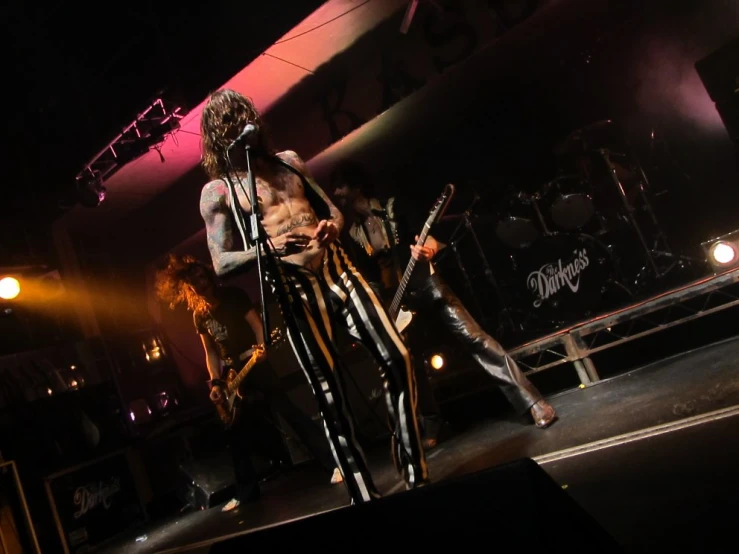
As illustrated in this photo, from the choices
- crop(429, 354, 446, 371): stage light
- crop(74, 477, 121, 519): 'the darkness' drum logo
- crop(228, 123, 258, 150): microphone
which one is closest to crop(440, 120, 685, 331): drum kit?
crop(429, 354, 446, 371): stage light

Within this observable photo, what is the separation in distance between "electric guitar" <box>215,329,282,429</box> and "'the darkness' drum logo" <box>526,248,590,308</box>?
2.88 m

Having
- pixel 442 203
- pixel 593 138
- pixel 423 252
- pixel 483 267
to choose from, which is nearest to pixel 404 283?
pixel 423 252

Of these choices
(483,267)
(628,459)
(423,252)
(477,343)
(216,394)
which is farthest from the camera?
(483,267)

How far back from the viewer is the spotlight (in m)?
3.97

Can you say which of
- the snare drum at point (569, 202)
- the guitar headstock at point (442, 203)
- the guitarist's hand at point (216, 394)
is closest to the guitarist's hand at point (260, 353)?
the guitarist's hand at point (216, 394)

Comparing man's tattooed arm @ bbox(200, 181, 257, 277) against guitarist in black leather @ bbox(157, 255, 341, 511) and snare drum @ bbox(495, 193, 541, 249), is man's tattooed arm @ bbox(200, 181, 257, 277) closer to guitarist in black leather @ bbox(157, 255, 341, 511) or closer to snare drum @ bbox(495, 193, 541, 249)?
guitarist in black leather @ bbox(157, 255, 341, 511)

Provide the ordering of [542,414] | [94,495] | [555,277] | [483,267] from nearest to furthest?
[542,414] < [555,277] < [94,495] < [483,267]

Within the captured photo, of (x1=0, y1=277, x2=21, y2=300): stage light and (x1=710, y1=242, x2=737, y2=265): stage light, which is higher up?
(x1=0, y1=277, x2=21, y2=300): stage light

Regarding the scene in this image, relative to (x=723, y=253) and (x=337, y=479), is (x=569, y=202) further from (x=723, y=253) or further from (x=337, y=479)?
(x=337, y=479)

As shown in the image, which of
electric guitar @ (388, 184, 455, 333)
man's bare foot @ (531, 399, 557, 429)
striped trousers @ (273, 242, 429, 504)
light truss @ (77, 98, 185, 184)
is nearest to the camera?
striped trousers @ (273, 242, 429, 504)

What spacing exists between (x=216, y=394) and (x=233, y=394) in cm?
16

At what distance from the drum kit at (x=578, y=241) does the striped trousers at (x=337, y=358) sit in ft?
11.1

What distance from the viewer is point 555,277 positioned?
5.41 meters

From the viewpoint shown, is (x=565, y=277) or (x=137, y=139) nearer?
(x=565, y=277)
